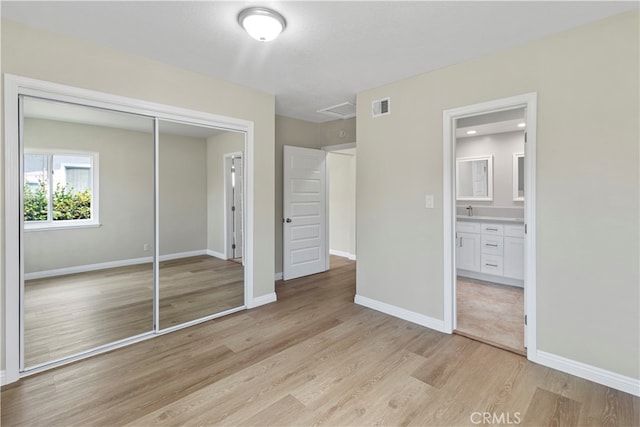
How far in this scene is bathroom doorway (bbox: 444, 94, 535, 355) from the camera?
262 cm

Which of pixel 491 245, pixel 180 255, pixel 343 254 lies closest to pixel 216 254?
pixel 180 255

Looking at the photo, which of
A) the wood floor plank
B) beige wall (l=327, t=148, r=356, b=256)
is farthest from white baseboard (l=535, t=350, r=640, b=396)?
beige wall (l=327, t=148, r=356, b=256)

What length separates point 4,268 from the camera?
219cm

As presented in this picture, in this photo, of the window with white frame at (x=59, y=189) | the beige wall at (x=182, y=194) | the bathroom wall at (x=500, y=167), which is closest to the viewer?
the window with white frame at (x=59, y=189)

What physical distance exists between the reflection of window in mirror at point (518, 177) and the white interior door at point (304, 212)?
10.1 feet

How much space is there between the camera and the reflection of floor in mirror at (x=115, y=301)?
2.53 meters

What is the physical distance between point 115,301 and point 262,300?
154 cm

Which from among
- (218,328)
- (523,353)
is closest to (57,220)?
(218,328)

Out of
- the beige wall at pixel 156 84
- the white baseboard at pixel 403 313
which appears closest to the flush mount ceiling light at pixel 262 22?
the beige wall at pixel 156 84

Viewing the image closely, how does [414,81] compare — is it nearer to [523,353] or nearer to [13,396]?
[523,353]

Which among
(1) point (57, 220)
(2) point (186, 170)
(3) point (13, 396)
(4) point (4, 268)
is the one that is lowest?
(3) point (13, 396)

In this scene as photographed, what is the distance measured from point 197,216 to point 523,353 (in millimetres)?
3355

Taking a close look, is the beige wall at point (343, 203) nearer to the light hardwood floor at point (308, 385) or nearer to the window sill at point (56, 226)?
the light hardwood floor at point (308, 385)

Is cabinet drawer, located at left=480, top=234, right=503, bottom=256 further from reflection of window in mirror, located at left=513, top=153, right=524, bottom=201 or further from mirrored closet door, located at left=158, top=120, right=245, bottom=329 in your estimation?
mirrored closet door, located at left=158, top=120, right=245, bottom=329
